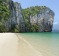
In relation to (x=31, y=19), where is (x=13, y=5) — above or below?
above

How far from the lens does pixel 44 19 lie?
84750 mm

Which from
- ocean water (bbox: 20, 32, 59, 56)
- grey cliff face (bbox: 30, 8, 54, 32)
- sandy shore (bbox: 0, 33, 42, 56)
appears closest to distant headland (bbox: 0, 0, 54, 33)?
grey cliff face (bbox: 30, 8, 54, 32)

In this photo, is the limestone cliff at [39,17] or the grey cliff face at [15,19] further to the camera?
the limestone cliff at [39,17]

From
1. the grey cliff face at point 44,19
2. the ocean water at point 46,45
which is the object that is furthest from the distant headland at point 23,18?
the ocean water at point 46,45

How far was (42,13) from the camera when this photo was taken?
283ft

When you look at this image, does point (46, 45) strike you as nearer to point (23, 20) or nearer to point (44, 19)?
point (23, 20)

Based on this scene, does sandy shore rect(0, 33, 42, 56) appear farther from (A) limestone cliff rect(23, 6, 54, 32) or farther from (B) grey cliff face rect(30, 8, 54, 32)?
(B) grey cliff face rect(30, 8, 54, 32)

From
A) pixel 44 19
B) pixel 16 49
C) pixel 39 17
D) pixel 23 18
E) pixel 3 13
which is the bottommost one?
pixel 16 49

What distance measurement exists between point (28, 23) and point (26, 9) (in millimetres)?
11119

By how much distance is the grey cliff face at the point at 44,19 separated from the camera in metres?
83.8

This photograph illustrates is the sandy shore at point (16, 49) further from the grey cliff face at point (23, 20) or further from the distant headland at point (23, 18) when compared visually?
the grey cliff face at point (23, 20)

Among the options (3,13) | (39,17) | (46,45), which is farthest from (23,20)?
(46,45)

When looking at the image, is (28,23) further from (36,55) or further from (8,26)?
(36,55)

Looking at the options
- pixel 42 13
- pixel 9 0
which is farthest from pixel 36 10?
pixel 9 0
